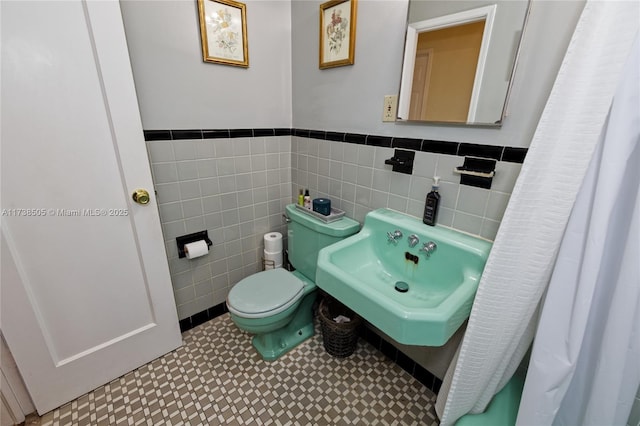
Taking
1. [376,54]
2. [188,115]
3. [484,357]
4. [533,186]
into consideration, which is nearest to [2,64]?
[188,115]

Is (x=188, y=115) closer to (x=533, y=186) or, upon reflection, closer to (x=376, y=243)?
(x=376, y=243)

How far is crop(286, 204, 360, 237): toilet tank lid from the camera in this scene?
1.38 m

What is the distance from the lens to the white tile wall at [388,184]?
990mm

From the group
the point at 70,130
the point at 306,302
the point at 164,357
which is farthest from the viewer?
the point at 306,302

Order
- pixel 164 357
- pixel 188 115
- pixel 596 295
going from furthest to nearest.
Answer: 1. pixel 164 357
2. pixel 188 115
3. pixel 596 295

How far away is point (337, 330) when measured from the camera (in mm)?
1446

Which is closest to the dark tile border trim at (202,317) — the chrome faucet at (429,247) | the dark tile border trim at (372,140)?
the dark tile border trim at (372,140)

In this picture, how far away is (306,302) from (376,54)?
4.40 ft

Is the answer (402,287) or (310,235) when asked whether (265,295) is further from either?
(402,287)

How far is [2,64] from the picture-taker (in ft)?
2.85

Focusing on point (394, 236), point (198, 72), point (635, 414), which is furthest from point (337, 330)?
point (198, 72)

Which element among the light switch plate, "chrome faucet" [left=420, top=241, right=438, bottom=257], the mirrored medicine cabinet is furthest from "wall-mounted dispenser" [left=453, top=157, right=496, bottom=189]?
the light switch plate

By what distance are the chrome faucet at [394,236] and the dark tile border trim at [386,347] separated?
0.69 meters

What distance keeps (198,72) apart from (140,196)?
0.66 meters
